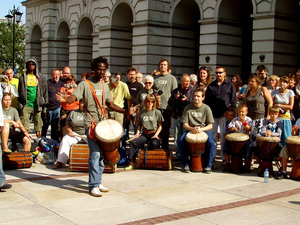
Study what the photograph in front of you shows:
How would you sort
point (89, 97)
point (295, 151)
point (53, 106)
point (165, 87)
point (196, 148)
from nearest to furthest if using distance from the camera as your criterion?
point (89, 97), point (295, 151), point (196, 148), point (165, 87), point (53, 106)

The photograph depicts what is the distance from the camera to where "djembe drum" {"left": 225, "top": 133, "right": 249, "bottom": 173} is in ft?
27.1

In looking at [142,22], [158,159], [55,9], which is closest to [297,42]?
[142,22]

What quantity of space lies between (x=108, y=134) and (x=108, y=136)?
Answer: 3cm

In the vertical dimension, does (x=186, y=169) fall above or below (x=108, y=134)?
below

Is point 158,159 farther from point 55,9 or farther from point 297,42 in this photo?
point 55,9

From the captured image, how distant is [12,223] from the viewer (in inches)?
198

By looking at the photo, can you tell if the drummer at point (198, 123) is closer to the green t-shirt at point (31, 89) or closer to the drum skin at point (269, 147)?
the drum skin at point (269, 147)

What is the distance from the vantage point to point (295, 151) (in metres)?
7.64

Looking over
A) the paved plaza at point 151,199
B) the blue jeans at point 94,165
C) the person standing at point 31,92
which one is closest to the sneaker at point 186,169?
the paved plaza at point 151,199

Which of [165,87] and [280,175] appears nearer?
[280,175]

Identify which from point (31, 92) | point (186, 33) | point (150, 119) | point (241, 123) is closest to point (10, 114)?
point (31, 92)

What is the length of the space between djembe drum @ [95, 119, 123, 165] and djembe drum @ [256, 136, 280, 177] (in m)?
2.86

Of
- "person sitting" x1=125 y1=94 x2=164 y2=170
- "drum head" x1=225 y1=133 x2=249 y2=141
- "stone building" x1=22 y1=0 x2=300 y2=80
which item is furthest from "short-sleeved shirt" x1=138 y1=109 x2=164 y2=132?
"stone building" x1=22 y1=0 x2=300 y2=80

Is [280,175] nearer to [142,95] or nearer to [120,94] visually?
[142,95]
